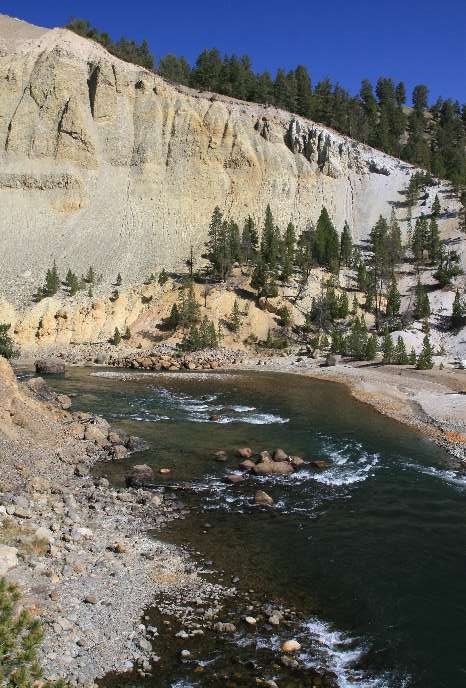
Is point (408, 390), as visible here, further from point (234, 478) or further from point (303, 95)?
point (303, 95)

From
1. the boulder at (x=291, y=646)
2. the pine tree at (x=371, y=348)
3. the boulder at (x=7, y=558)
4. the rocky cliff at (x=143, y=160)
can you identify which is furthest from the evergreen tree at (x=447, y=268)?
the boulder at (x=7, y=558)

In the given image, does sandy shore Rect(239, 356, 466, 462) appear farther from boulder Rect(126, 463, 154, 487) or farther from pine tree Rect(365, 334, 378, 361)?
boulder Rect(126, 463, 154, 487)

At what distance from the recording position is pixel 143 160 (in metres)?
88.5

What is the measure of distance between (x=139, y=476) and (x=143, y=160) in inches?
3087

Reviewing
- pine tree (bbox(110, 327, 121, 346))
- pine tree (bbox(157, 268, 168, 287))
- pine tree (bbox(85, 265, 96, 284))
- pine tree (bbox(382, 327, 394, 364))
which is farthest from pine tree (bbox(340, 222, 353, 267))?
pine tree (bbox(110, 327, 121, 346))

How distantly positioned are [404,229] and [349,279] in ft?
65.1

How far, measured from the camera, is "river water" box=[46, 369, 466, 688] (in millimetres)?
10531

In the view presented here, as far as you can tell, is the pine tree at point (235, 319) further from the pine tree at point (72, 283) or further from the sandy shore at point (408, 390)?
the pine tree at point (72, 283)

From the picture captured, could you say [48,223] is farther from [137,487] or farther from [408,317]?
[137,487]

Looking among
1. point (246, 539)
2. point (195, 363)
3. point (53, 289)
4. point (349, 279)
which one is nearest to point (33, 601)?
point (246, 539)

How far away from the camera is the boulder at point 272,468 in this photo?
20.6 m

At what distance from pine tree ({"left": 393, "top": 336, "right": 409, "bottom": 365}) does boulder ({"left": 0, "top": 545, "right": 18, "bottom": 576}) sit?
44231 millimetres

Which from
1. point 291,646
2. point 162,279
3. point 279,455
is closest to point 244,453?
point 279,455

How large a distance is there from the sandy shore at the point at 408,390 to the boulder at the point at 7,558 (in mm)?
18232
